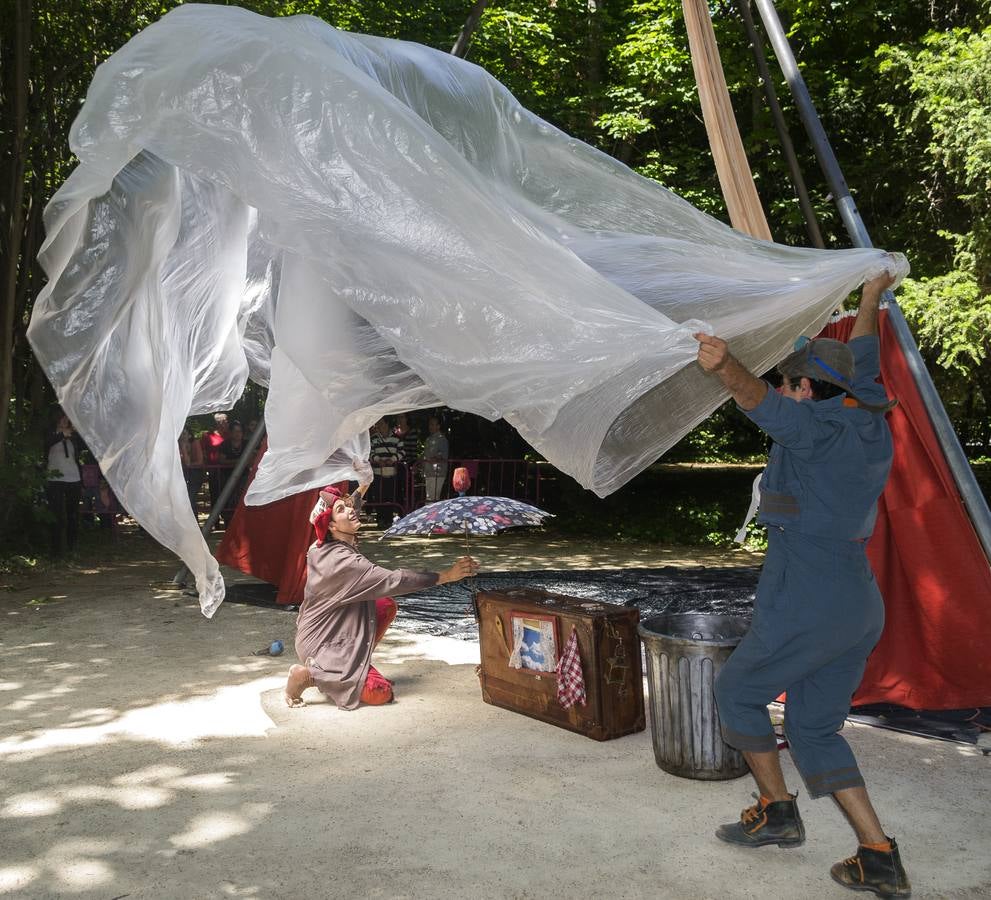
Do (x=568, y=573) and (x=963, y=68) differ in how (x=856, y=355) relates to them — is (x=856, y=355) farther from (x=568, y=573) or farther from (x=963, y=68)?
(x=963, y=68)

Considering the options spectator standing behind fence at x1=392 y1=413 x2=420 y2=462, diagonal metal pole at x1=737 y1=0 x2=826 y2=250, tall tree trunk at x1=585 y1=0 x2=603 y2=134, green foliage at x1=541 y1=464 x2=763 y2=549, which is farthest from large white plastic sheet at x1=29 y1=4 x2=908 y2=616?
tall tree trunk at x1=585 y1=0 x2=603 y2=134

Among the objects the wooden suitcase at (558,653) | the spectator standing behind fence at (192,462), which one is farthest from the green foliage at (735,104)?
the wooden suitcase at (558,653)

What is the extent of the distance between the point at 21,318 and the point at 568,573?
819 cm

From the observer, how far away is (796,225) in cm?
1370

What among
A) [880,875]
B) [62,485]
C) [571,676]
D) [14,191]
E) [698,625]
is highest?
[14,191]

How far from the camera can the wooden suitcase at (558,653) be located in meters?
4.96

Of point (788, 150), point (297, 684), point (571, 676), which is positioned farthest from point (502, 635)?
point (788, 150)

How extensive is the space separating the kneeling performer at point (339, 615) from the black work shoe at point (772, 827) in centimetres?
238

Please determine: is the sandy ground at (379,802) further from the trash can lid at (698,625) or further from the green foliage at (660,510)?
the green foliage at (660,510)

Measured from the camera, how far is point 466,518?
5.49 metres

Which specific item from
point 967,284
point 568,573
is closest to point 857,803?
point 568,573

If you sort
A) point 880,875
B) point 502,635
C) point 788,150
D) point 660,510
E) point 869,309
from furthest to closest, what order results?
Result: point 660,510 → point 788,150 → point 502,635 → point 869,309 → point 880,875

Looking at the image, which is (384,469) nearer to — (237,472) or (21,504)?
(21,504)

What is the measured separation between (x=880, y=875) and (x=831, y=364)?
5.77 ft
